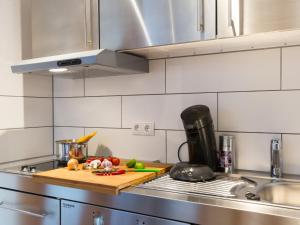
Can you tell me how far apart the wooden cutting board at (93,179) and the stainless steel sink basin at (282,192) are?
1.48ft

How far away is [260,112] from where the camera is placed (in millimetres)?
1342

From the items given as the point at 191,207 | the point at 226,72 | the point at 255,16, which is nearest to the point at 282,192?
the point at 191,207

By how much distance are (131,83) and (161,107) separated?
0.23 m

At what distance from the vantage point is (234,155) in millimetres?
1382

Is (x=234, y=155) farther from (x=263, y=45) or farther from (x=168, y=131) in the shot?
(x=263, y=45)

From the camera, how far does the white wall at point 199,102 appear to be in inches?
50.9

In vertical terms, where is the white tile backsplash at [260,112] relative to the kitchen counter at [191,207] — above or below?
above

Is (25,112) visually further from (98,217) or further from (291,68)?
(291,68)

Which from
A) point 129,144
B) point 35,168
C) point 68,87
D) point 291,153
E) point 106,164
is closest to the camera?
point 291,153

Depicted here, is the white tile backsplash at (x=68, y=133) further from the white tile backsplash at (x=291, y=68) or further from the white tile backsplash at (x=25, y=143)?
the white tile backsplash at (x=291, y=68)

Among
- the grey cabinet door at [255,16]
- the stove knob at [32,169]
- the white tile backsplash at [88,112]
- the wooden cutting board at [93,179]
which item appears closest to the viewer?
the grey cabinet door at [255,16]

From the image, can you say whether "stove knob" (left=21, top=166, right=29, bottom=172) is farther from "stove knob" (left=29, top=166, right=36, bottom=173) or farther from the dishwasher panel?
the dishwasher panel

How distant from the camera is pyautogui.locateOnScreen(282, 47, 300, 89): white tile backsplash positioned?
126 centimetres

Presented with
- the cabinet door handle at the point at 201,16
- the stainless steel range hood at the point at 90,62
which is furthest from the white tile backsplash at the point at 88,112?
the cabinet door handle at the point at 201,16
